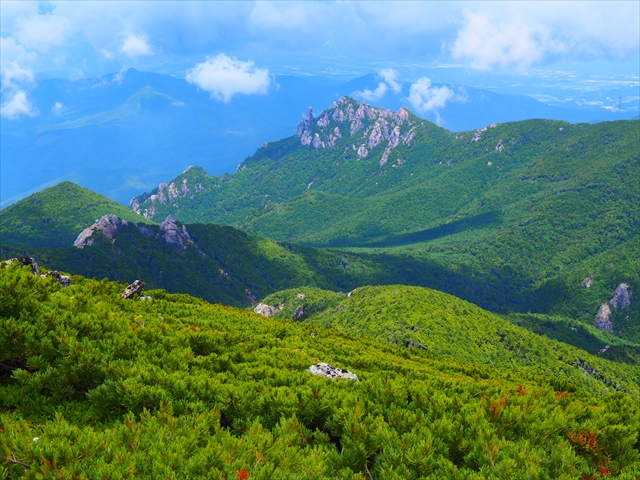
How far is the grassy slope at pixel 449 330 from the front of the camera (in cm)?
9444

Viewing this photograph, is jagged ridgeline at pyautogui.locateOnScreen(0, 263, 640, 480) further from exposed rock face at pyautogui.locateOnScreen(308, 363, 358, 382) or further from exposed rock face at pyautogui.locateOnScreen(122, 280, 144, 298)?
exposed rock face at pyautogui.locateOnScreen(122, 280, 144, 298)

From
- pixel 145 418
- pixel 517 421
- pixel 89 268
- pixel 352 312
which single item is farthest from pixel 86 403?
pixel 89 268

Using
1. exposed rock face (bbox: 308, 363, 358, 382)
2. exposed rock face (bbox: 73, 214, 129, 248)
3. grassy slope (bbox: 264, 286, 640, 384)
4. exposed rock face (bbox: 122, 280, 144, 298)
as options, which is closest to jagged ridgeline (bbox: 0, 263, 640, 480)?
exposed rock face (bbox: 308, 363, 358, 382)

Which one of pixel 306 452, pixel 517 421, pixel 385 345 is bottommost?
pixel 385 345

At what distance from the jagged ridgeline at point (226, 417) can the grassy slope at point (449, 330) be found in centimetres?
7186

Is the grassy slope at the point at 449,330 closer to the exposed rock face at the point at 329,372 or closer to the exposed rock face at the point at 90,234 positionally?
the exposed rock face at the point at 329,372

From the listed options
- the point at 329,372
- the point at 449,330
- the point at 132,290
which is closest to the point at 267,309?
the point at 449,330

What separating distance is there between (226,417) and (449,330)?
92405 mm

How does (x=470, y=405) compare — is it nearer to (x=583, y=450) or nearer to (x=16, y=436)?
(x=583, y=450)

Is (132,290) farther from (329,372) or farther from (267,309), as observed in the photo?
(267,309)

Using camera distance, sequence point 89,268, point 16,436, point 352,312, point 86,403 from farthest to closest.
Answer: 1. point 89,268
2. point 352,312
3. point 86,403
4. point 16,436

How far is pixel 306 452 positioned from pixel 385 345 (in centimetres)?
3458

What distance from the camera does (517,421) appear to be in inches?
576

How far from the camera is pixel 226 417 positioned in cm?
1451
